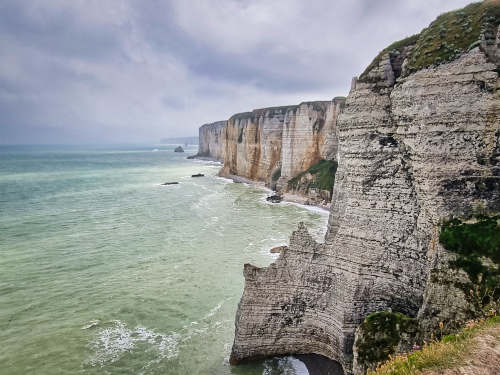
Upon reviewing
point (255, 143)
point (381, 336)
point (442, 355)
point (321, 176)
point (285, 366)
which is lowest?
point (285, 366)

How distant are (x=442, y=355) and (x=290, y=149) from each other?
50.7 meters

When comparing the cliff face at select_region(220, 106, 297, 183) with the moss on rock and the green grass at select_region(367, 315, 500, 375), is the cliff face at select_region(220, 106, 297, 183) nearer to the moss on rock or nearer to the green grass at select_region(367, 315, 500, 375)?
the moss on rock

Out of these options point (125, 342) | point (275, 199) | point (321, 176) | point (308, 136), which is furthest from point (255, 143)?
point (125, 342)

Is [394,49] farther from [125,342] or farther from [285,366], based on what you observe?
[125,342]

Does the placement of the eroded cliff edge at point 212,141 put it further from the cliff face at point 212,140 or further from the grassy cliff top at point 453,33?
the grassy cliff top at point 453,33

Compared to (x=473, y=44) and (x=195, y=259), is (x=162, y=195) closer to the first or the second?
(x=195, y=259)

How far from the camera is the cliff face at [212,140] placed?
12029 centimetres

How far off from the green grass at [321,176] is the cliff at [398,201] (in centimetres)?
3343

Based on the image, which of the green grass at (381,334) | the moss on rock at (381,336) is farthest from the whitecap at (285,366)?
the green grass at (381,334)

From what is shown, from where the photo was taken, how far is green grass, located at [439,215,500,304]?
7500 mm

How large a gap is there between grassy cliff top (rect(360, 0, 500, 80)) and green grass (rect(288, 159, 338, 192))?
33.9m

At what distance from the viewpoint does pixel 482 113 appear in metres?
8.02

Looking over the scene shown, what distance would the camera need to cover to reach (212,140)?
131 meters

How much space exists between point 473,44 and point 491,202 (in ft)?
13.2
